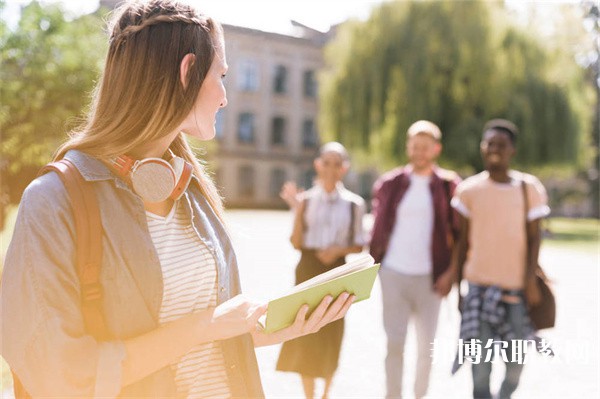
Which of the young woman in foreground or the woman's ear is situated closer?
the young woman in foreground

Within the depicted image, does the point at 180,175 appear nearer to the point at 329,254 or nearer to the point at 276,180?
the point at 329,254

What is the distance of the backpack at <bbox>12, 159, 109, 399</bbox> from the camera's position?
4.84ft

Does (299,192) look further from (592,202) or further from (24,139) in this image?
(592,202)

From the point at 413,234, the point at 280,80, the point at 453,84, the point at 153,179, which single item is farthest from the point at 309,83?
the point at 153,179

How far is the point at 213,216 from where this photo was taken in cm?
200

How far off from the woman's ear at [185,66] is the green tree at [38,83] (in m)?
9.73

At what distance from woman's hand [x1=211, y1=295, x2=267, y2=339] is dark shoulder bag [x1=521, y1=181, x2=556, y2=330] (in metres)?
4.11

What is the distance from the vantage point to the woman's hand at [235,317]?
1617 millimetres

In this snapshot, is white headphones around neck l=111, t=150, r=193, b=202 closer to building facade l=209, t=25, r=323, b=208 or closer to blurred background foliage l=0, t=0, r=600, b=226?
blurred background foliage l=0, t=0, r=600, b=226

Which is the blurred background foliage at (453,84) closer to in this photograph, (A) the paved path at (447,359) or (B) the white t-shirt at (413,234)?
(A) the paved path at (447,359)

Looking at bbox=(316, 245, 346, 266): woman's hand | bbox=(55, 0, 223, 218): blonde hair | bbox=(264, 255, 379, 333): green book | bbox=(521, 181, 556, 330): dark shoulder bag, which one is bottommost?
bbox=(521, 181, 556, 330): dark shoulder bag

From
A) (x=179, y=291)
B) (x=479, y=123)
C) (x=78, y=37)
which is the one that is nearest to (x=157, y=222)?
(x=179, y=291)

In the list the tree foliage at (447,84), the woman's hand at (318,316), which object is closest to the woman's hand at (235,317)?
the woman's hand at (318,316)

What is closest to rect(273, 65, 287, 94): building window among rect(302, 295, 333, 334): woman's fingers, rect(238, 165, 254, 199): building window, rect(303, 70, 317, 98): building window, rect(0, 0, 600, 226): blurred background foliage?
rect(303, 70, 317, 98): building window
